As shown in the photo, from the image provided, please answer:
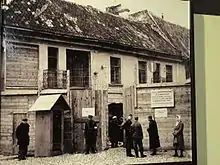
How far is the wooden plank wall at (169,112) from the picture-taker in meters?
1.70

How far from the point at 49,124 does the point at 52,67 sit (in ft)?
0.79

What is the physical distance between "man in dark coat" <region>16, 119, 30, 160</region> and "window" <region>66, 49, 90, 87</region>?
Answer: 0.87ft

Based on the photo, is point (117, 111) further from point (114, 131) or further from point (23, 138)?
point (23, 138)

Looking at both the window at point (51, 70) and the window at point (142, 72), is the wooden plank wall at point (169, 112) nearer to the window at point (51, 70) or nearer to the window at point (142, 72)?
the window at point (142, 72)

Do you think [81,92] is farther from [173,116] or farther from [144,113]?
[173,116]

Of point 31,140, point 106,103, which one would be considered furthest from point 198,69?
point 31,140

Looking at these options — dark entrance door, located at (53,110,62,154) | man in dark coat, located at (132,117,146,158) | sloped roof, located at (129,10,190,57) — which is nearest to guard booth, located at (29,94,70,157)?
dark entrance door, located at (53,110,62,154)

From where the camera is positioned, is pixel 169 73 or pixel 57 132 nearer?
pixel 57 132

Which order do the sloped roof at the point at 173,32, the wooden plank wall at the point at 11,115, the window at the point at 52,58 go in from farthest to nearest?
the sloped roof at the point at 173,32 → the window at the point at 52,58 → the wooden plank wall at the point at 11,115

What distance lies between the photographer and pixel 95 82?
5.40ft

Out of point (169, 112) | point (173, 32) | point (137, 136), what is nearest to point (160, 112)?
point (169, 112)

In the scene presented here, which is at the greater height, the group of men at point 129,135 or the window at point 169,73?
the window at point 169,73

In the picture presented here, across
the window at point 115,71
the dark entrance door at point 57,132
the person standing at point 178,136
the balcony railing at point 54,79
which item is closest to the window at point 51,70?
the balcony railing at point 54,79

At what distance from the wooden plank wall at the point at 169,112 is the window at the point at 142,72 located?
0.04m
